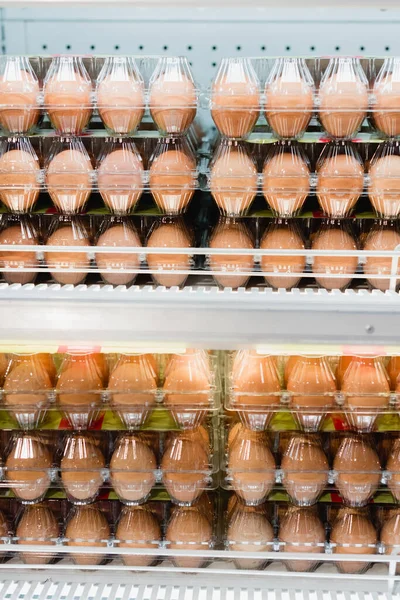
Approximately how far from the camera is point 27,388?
4.06 ft

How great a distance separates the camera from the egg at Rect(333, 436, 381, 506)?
125 cm

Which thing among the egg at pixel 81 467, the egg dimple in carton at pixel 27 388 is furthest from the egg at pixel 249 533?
the egg dimple in carton at pixel 27 388

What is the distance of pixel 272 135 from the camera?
122cm

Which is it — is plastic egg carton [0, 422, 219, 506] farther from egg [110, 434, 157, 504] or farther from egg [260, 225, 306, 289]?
egg [260, 225, 306, 289]

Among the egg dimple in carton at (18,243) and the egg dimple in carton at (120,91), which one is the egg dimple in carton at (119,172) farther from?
the egg dimple in carton at (18,243)

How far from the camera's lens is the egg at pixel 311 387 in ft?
4.00

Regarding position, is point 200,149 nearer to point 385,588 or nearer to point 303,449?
point 303,449

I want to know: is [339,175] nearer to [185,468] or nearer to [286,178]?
[286,178]

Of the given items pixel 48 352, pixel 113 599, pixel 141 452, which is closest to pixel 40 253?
pixel 48 352

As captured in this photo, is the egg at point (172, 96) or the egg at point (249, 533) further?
the egg at point (249, 533)

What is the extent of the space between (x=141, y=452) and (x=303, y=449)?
0.29m

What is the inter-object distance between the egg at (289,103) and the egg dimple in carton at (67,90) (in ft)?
1.02

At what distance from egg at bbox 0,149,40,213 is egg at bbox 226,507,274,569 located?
0.70 m

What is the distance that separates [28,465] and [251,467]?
1.34 ft
